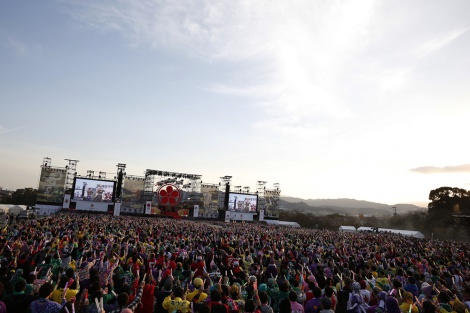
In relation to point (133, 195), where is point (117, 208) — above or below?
below

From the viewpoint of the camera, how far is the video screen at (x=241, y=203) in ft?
196

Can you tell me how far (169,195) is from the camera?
56406 mm

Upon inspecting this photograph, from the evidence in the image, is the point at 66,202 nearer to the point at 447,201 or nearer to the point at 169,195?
the point at 169,195

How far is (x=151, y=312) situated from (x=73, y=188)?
5037cm

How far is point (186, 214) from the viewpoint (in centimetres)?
5694

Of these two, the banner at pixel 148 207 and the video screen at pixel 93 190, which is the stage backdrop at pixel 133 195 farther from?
the video screen at pixel 93 190

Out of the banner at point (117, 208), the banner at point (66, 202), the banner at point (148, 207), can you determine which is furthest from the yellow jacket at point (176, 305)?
the banner at point (148, 207)

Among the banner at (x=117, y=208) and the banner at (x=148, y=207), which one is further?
the banner at (x=148, y=207)

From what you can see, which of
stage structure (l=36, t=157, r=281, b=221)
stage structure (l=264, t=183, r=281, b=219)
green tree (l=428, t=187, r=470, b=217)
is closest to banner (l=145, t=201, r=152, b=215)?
stage structure (l=36, t=157, r=281, b=221)

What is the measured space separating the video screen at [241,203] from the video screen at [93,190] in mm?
22561

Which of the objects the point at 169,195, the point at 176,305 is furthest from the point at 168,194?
the point at 176,305

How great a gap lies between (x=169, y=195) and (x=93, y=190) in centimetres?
1325

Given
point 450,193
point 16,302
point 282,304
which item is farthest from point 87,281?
point 450,193

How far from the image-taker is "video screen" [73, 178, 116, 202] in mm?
49375
